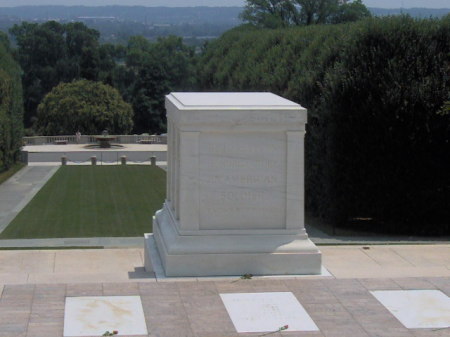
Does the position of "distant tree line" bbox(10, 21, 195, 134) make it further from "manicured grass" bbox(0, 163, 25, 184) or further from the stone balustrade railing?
"manicured grass" bbox(0, 163, 25, 184)

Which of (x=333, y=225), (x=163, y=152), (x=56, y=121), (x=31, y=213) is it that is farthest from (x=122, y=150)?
(x=333, y=225)

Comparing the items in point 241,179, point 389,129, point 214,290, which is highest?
point 241,179

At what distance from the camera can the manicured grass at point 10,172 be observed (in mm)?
44650

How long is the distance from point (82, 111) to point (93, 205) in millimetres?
42578

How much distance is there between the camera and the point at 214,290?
433 inches

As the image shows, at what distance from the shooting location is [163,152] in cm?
6275

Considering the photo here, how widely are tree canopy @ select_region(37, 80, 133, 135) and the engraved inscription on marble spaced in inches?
2496

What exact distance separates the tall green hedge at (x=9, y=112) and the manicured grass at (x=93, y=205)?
2995 millimetres

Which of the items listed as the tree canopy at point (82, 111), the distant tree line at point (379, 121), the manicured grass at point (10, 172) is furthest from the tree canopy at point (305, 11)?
the distant tree line at point (379, 121)

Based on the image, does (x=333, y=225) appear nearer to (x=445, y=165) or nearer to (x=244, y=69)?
(x=445, y=165)

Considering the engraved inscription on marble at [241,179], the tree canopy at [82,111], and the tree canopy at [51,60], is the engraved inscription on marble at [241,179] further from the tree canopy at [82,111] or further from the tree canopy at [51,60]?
the tree canopy at [51,60]

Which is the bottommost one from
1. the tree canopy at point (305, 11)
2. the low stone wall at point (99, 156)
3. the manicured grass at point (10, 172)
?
the low stone wall at point (99, 156)

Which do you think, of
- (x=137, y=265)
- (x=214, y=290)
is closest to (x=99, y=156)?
(x=137, y=265)

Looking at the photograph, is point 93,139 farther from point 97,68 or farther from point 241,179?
point 241,179
